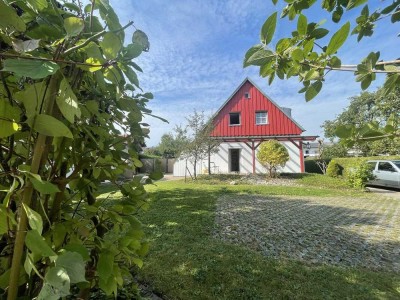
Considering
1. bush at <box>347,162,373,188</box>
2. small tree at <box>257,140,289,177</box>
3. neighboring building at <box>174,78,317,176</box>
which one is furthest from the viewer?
neighboring building at <box>174,78,317,176</box>

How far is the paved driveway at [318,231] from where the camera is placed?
3738mm

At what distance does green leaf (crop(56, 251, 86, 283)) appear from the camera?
0.42 m

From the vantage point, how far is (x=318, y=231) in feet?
16.3

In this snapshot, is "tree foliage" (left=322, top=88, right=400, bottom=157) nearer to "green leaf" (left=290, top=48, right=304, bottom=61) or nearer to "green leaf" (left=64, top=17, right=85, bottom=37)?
"green leaf" (left=290, top=48, right=304, bottom=61)

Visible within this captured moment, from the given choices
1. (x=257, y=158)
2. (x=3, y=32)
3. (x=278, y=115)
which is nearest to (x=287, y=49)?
(x=3, y=32)

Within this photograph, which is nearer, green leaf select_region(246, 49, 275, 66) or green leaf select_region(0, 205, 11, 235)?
green leaf select_region(0, 205, 11, 235)

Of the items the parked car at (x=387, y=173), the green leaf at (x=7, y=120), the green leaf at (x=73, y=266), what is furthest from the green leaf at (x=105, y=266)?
the parked car at (x=387, y=173)

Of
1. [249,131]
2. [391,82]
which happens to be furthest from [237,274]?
[249,131]

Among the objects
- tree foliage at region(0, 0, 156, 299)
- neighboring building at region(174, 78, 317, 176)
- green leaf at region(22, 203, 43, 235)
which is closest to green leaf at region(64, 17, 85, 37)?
tree foliage at region(0, 0, 156, 299)

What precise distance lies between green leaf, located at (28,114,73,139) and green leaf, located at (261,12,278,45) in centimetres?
68

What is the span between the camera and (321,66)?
0.93m

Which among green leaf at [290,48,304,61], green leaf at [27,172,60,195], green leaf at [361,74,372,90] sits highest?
green leaf at [290,48,304,61]

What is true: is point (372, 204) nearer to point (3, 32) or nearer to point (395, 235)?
point (395, 235)

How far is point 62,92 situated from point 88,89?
17.8 inches
